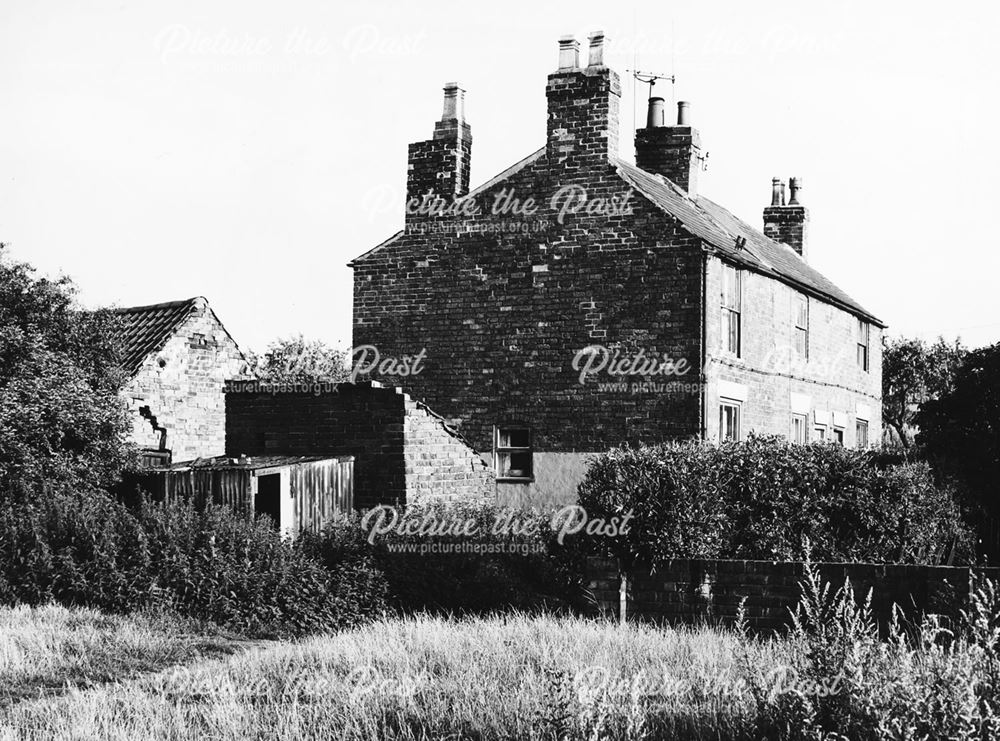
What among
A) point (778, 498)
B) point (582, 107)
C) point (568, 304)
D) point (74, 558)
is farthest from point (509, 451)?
point (778, 498)

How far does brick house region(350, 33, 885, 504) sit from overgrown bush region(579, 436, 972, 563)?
8.71 meters

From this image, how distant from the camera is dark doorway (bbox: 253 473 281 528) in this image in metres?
19.1

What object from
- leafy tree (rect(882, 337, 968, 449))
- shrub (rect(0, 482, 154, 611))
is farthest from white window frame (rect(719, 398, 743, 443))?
leafy tree (rect(882, 337, 968, 449))

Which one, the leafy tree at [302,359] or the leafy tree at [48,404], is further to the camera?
the leafy tree at [302,359]

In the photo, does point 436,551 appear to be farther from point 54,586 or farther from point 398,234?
point 398,234

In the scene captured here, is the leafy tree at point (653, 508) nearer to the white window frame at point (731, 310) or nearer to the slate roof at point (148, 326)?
the white window frame at point (731, 310)

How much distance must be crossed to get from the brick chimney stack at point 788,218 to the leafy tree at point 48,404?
916 inches

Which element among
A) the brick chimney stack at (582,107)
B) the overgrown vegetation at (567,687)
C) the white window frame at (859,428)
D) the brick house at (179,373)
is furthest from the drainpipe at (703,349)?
the white window frame at (859,428)

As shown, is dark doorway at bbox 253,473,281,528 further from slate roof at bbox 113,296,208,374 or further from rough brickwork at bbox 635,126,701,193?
rough brickwork at bbox 635,126,701,193

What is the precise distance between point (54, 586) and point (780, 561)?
9173 millimetres

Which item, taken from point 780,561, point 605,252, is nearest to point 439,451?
point 605,252

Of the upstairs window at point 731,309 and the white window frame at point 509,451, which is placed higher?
the upstairs window at point 731,309

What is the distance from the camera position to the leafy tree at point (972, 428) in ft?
69.9

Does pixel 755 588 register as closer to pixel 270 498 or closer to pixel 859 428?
pixel 270 498
